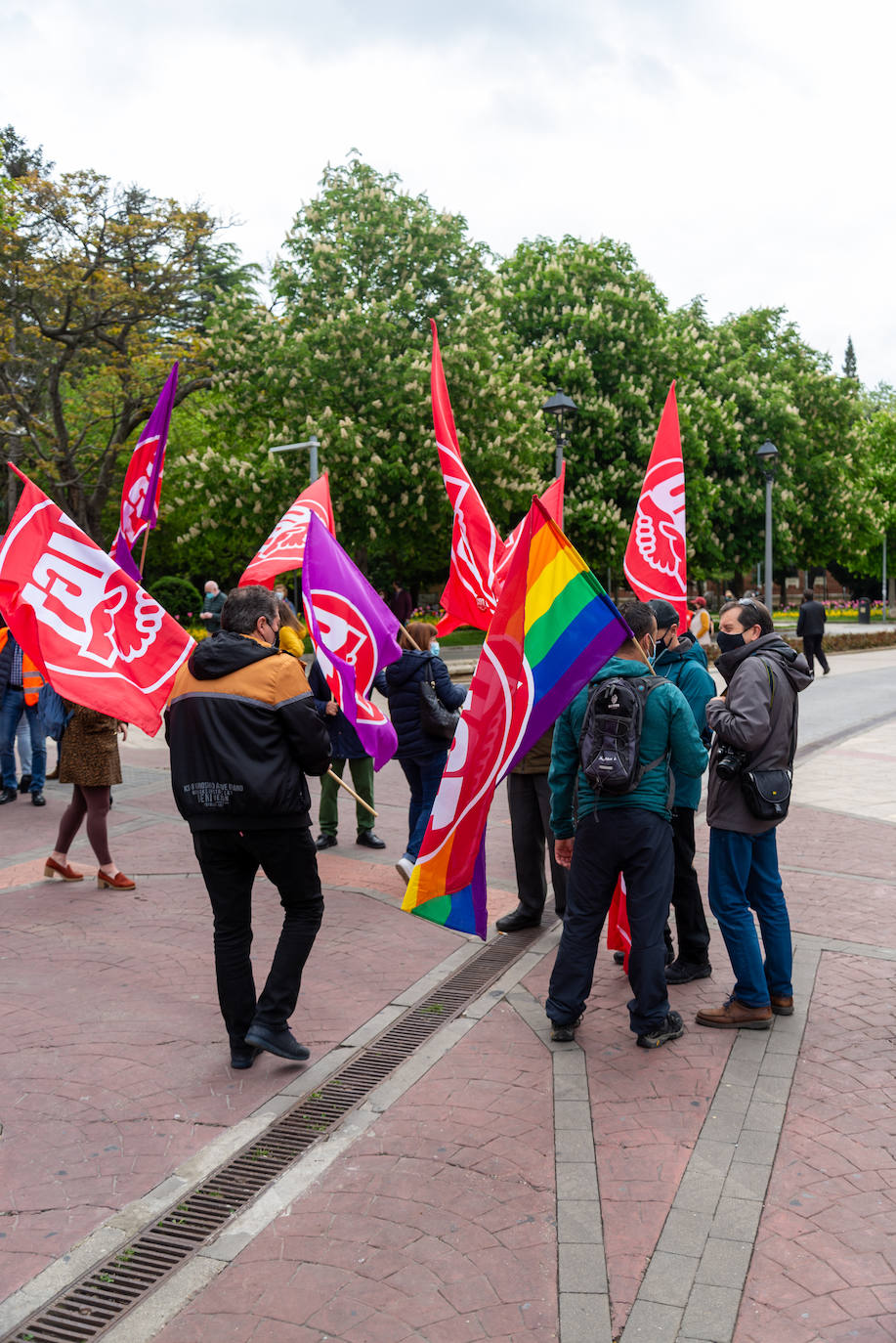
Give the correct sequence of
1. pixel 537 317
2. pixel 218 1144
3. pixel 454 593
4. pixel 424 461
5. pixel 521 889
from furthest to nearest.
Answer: pixel 537 317
pixel 424 461
pixel 454 593
pixel 521 889
pixel 218 1144

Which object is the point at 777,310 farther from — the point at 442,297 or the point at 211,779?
the point at 211,779

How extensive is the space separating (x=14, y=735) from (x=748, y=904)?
7550 mm

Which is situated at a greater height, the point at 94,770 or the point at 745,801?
the point at 745,801

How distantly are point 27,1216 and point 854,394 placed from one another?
43945 mm

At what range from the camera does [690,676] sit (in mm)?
5926

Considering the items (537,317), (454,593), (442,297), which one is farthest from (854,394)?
(454,593)

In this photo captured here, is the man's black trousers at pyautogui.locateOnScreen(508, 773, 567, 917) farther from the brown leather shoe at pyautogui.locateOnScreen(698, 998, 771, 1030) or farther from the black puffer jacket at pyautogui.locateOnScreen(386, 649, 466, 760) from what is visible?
the brown leather shoe at pyautogui.locateOnScreen(698, 998, 771, 1030)

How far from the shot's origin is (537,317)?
1230 inches

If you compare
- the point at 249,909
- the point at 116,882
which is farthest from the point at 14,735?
the point at 249,909

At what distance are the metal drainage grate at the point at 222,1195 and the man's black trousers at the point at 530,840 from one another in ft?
3.88

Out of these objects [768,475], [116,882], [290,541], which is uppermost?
[768,475]

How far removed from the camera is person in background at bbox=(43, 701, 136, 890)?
7.36 meters

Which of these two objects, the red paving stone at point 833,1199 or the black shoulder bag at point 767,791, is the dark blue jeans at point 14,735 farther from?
the red paving stone at point 833,1199

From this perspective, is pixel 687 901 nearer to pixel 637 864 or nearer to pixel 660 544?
pixel 637 864
